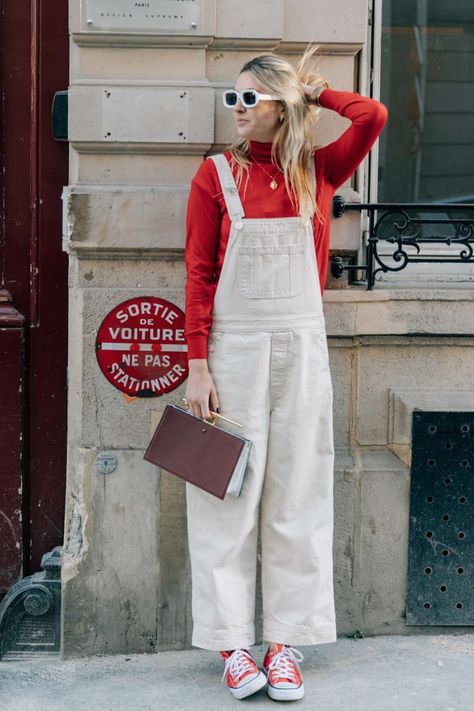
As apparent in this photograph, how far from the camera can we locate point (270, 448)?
418cm

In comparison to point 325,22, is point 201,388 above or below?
below

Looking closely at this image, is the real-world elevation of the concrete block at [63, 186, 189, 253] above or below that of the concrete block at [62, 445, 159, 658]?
above

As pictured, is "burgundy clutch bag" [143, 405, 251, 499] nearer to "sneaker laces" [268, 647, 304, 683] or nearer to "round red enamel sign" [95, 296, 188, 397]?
"round red enamel sign" [95, 296, 188, 397]

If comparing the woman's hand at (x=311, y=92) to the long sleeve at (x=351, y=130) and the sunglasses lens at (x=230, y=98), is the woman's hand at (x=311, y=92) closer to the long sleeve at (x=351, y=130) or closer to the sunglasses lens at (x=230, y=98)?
the long sleeve at (x=351, y=130)

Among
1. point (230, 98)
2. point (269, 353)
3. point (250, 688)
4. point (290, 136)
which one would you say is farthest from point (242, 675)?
point (230, 98)

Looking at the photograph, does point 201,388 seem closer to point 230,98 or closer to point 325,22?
point 230,98

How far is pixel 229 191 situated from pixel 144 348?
82 cm

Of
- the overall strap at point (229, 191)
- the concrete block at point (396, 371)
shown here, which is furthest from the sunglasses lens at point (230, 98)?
the concrete block at point (396, 371)

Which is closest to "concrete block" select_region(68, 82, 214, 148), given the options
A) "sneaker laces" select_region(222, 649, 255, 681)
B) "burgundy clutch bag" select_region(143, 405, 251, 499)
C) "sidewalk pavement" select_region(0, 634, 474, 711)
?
"burgundy clutch bag" select_region(143, 405, 251, 499)

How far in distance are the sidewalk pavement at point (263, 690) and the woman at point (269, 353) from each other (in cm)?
14

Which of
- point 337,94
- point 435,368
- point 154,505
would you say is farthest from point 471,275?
point 154,505

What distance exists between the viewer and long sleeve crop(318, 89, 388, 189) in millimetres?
4020

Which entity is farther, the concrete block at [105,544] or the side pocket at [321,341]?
the concrete block at [105,544]

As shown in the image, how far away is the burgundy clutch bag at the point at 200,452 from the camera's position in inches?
158
